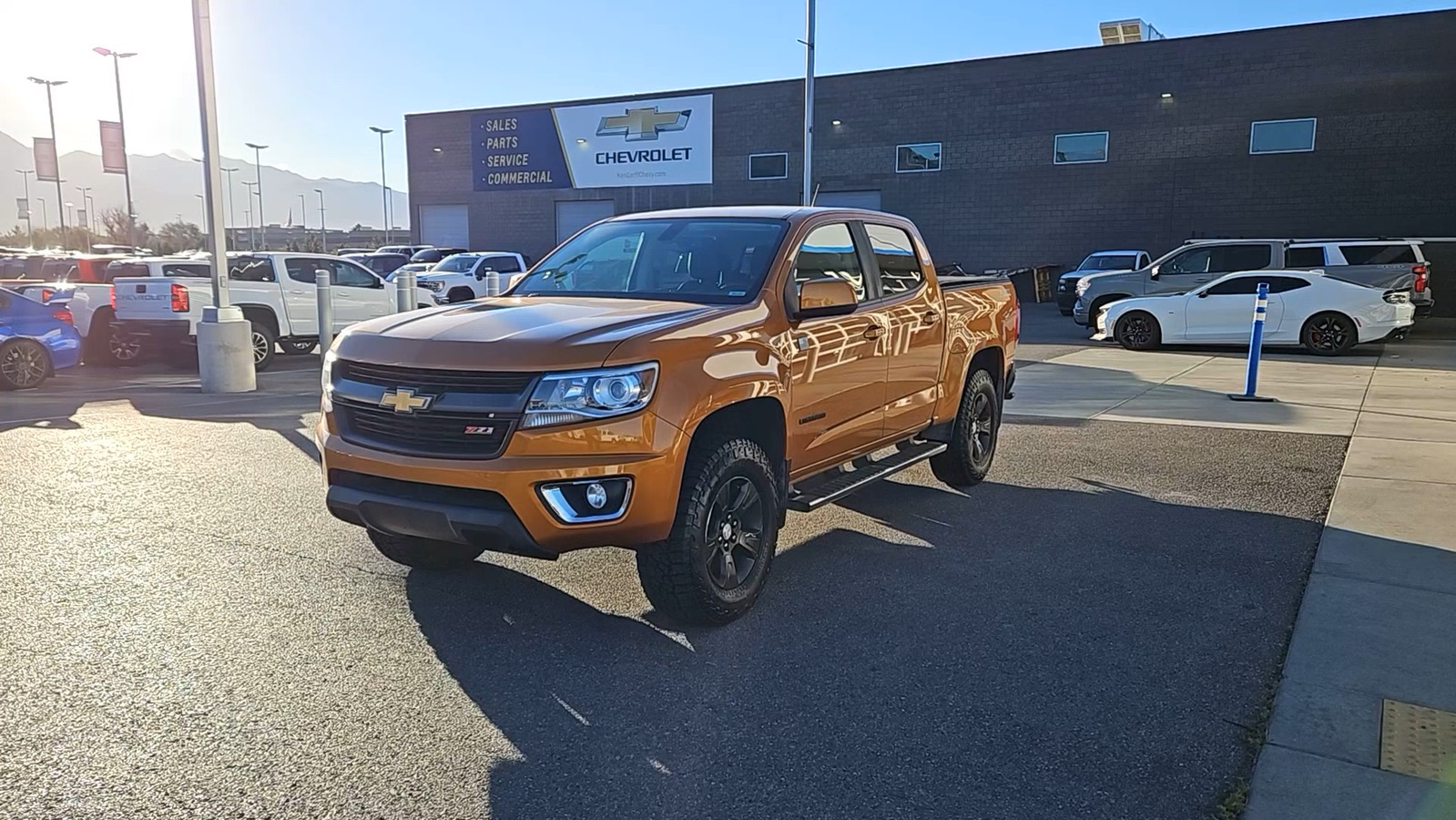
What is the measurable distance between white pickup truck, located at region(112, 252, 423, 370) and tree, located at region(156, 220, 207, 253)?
50.3 metres

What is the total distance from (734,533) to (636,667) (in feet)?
2.53

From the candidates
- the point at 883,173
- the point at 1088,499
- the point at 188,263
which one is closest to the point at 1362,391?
the point at 1088,499

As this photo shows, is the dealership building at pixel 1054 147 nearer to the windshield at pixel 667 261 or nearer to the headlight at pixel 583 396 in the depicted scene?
the windshield at pixel 667 261

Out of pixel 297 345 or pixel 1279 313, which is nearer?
pixel 297 345

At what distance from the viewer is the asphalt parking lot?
3.06m

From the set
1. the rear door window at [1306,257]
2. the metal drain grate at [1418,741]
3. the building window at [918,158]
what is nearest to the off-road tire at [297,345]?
the metal drain grate at [1418,741]

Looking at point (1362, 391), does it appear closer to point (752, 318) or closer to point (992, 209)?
point (752, 318)

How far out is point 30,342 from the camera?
11.9 metres

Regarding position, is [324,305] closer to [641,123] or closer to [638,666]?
[638,666]

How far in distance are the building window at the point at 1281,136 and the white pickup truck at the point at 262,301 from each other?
2462cm

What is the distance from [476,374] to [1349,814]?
10.7 ft

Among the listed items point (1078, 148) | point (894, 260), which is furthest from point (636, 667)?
point (1078, 148)

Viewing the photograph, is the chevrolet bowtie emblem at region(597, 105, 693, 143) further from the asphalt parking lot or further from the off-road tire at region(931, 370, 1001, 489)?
the asphalt parking lot

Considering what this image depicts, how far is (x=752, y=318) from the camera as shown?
14.8 feet
